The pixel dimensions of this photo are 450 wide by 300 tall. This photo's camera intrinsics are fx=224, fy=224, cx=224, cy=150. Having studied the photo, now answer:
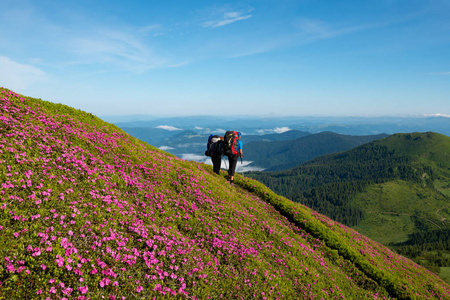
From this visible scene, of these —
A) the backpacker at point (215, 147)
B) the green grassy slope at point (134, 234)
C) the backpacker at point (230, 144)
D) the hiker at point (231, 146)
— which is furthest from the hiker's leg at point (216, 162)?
the green grassy slope at point (134, 234)

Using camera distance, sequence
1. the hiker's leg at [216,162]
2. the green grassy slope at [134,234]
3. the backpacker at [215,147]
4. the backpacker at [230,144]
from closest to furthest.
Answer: the green grassy slope at [134,234]
the backpacker at [230,144]
the backpacker at [215,147]
the hiker's leg at [216,162]

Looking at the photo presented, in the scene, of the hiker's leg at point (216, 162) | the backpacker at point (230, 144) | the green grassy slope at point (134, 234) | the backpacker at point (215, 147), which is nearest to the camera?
the green grassy slope at point (134, 234)

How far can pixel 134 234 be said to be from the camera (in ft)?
30.5

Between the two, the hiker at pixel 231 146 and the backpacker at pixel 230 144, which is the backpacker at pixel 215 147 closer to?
the hiker at pixel 231 146

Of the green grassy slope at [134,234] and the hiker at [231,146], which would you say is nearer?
the green grassy slope at [134,234]

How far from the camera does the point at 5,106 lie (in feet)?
45.9

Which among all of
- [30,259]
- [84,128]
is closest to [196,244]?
[30,259]

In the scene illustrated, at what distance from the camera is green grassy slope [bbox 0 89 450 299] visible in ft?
22.9

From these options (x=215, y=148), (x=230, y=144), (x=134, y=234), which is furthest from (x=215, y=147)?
(x=134, y=234)

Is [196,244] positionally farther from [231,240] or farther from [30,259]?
[30,259]

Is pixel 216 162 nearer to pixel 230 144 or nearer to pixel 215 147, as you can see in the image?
pixel 215 147

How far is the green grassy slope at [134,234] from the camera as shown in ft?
22.9

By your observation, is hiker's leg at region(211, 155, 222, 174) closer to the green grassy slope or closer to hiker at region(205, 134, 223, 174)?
hiker at region(205, 134, 223, 174)

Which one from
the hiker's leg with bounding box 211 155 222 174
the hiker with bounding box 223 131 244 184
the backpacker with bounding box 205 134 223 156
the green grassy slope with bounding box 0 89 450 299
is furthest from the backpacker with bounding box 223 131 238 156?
the green grassy slope with bounding box 0 89 450 299
